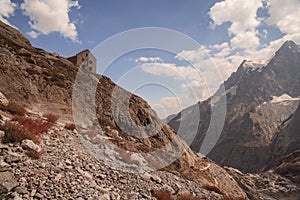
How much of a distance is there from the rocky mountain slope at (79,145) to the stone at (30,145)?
67 millimetres

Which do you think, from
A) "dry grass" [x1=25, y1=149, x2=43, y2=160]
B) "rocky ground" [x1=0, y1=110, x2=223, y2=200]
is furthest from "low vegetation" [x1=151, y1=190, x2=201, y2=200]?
"dry grass" [x1=25, y1=149, x2=43, y2=160]

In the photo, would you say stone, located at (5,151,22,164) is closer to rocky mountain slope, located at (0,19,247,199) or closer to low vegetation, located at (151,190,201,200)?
rocky mountain slope, located at (0,19,247,199)

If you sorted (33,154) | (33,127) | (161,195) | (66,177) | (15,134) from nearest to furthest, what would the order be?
(66,177)
(33,154)
(15,134)
(161,195)
(33,127)

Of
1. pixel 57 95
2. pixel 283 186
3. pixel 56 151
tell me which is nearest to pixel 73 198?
pixel 56 151

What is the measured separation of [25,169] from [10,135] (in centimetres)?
289

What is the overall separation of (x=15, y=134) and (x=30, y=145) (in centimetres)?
107

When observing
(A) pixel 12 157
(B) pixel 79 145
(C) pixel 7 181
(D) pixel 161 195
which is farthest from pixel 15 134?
(D) pixel 161 195

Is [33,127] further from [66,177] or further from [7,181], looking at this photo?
[7,181]

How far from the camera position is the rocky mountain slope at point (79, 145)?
1059 cm

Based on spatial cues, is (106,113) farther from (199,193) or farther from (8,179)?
(8,179)

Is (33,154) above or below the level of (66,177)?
above

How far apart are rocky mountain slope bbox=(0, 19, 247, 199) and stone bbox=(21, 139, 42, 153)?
7 cm

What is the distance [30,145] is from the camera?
12.4 m

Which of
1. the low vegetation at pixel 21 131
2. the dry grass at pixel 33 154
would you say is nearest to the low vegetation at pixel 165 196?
the dry grass at pixel 33 154
